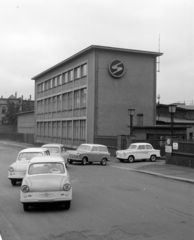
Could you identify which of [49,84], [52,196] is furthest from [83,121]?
[52,196]

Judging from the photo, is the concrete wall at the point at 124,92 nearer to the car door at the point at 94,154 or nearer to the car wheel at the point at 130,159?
the car wheel at the point at 130,159

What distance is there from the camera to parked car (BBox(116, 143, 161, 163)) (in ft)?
93.4

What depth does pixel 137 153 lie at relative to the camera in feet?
93.9

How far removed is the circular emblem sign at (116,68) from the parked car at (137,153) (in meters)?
13.3

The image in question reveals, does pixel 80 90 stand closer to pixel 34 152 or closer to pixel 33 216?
pixel 34 152

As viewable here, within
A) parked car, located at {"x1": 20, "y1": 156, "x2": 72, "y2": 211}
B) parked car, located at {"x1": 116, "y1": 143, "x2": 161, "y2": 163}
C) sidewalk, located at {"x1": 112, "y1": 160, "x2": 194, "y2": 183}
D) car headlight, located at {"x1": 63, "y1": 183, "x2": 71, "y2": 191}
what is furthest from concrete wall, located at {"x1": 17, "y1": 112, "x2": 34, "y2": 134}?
car headlight, located at {"x1": 63, "y1": 183, "x2": 71, "y2": 191}

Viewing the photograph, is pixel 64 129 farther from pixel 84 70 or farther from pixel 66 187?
pixel 66 187

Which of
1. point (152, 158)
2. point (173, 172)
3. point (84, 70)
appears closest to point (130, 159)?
point (152, 158)

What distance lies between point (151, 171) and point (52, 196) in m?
13.0

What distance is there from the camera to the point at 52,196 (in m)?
10.1

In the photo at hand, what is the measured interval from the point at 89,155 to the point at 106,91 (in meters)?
14.7

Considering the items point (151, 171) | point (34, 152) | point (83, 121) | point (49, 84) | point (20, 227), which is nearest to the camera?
point (20, 227)

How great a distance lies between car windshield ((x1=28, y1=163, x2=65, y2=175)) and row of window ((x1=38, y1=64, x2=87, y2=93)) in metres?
31.4

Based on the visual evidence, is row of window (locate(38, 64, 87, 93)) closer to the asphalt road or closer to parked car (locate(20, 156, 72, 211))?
the asphalt road
